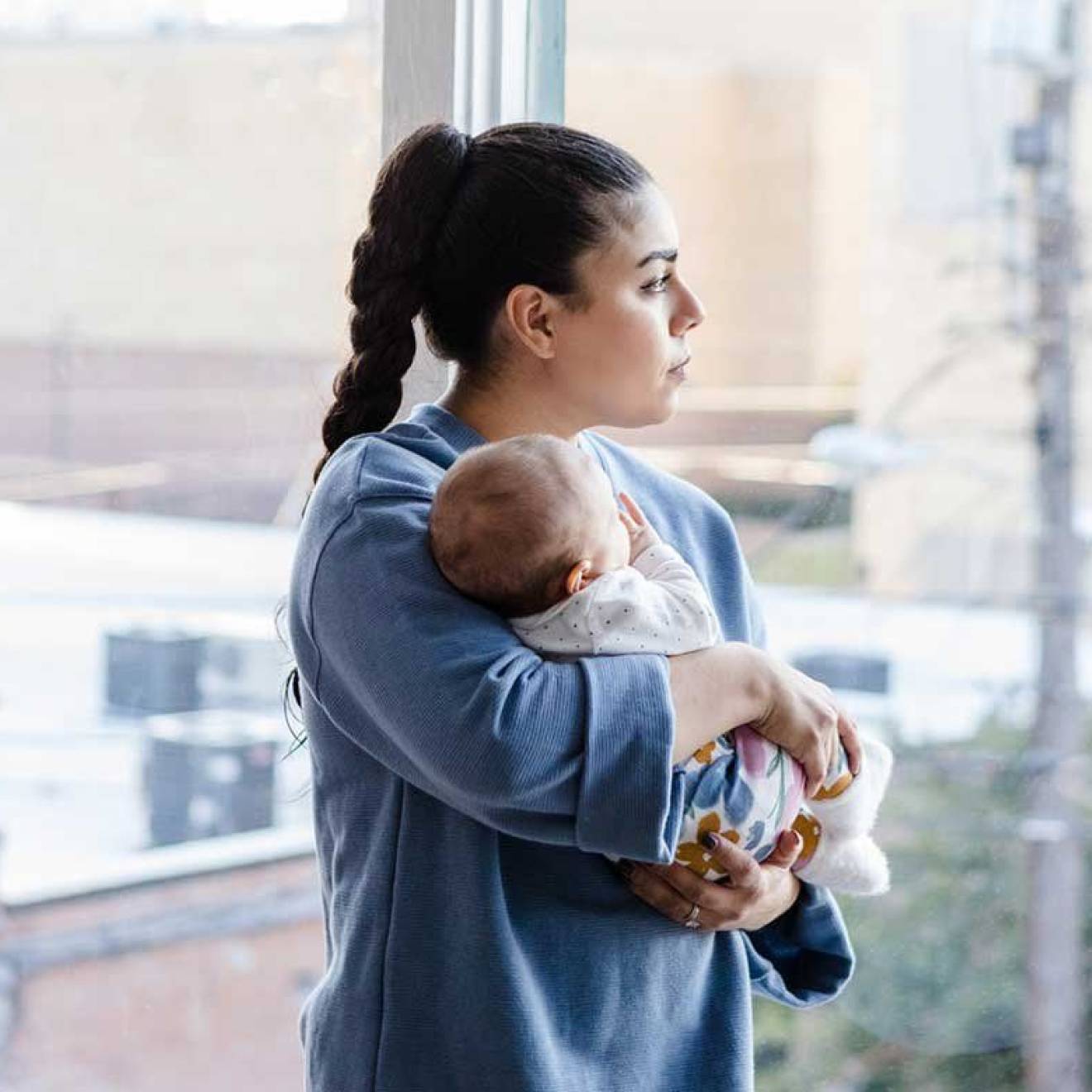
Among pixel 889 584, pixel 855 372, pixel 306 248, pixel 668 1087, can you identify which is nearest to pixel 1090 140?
pixel 855 372

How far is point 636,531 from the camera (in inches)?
46.0

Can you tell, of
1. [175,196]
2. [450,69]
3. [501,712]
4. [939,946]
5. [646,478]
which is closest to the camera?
[501,712]

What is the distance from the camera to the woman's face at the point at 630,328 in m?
1.18

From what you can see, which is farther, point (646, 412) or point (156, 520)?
point (156, 520)

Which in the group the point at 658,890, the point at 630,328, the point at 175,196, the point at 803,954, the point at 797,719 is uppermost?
the point at 175,196

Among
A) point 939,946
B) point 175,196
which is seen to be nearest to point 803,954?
point 939,946

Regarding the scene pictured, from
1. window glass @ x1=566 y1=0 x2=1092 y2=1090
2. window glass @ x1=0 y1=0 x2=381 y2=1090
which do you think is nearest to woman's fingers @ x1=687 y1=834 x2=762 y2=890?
window glass @ x1=566 y1=0 x2=1092 y2=1090

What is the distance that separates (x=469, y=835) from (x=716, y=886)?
0.17 m

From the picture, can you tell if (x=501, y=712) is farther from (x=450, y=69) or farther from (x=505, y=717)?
(x=450, y=69)

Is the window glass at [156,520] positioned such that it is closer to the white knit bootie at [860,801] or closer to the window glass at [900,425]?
the window glass at [900,425]

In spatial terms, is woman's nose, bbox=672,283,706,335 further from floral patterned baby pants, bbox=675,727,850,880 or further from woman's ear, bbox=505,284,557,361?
floral patterned baby pants, bbox=675,727,850,880

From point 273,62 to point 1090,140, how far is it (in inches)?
35.9

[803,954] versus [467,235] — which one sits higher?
[467,235]

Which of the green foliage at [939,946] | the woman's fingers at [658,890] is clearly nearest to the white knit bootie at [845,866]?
the woman's fingers at [658,890]
